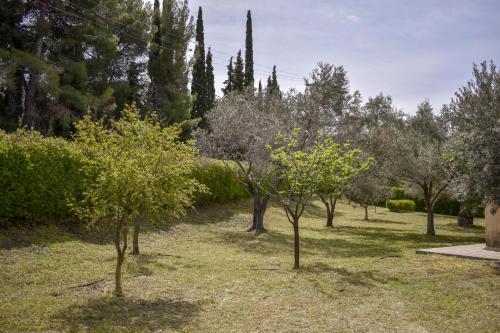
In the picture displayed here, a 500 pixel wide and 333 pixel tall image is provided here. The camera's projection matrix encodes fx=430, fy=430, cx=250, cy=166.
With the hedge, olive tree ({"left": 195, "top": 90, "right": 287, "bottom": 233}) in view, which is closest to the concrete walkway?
olive tree ({"left": 195, "top": 90, "right": 287, "bottom": 233})

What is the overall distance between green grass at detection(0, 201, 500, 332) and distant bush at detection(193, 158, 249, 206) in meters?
8.75

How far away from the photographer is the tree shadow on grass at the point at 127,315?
711 cm

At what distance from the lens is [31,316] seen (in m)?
7.29

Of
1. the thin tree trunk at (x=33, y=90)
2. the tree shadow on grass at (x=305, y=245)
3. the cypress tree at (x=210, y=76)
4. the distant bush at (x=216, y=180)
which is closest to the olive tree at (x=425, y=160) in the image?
the tree shadow on grass at (x=305, y=245)

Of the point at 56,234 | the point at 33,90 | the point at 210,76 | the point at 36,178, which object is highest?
the point at 210,76

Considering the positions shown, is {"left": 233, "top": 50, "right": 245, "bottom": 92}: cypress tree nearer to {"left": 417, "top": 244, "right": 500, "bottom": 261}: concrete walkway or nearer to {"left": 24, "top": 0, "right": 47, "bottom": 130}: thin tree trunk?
{"left": 24, "top": 0, "right": 47, "bottom": 130}: thin tree trunk

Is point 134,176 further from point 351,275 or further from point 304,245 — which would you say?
point 304,245

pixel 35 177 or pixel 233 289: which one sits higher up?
pixel 35 177

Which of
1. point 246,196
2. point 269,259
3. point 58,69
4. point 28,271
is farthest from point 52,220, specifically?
point 246,196

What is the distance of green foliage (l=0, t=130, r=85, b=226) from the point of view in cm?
1302

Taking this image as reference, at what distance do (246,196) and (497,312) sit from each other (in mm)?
25888

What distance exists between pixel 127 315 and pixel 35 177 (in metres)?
8.19

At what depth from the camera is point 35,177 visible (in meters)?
14.0

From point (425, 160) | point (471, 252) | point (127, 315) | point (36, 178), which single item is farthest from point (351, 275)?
point (425, 160)
